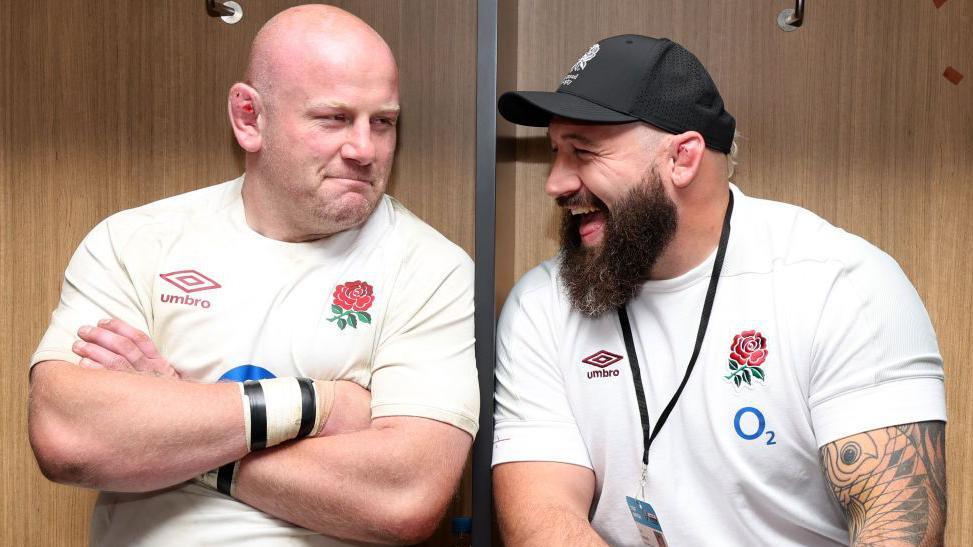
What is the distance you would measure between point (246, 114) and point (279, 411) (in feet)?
1.91

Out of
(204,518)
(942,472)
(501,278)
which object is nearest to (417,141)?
(501,278)

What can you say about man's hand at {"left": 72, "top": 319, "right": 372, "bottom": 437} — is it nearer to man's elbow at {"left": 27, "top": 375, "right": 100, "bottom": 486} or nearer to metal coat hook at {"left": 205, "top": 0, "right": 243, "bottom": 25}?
man's elbow at {"left": 27, "top": 375, "right": 100, "bottom": 486}

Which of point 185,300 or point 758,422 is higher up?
point 185,300

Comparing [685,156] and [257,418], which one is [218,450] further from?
[685,156]

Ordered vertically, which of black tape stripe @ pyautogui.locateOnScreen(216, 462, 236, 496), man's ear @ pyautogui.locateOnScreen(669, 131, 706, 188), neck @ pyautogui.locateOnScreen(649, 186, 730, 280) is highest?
man's ear @ pyautogui.locateOnScreen(669, 131, 706, 188)

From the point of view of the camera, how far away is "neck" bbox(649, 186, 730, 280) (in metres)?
1.52

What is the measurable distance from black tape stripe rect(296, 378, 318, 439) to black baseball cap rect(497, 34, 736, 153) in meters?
0.61

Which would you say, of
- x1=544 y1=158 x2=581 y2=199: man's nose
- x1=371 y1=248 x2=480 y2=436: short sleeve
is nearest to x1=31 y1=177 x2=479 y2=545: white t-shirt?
x1=371 y1=248 x2=480 y2=436: short sleeve

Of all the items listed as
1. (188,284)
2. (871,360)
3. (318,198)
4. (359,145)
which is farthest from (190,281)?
(871,360)

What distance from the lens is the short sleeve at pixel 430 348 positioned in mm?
1361

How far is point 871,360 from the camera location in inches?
52.6

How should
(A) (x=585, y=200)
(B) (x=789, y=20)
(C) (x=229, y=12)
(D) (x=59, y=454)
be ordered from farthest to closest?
1. (C) (x=229, y=12)
2. (B) (x=789, y=20)
3. (A) (x=585, y=200)
4. (D) (x=59, y=454)

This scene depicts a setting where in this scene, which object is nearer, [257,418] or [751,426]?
[257,418]

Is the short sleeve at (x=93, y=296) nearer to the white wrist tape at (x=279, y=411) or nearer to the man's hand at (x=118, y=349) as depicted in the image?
the man's hand at (x=118, y=349)
